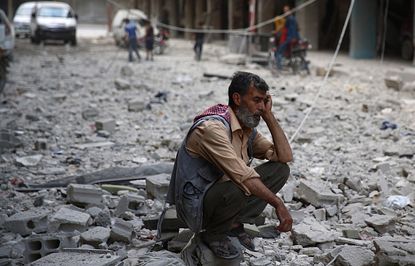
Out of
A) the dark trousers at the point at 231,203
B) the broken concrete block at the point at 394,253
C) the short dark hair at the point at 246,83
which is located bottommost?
the broken concrete block at the point at 394,253

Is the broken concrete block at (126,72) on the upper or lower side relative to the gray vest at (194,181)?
lower

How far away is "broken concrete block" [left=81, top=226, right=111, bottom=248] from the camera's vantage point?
15.0 feet

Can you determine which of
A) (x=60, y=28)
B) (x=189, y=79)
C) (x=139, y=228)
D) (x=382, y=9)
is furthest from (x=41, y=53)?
(x=139, y=228)

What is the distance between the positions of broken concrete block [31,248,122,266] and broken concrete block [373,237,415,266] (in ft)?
5.44

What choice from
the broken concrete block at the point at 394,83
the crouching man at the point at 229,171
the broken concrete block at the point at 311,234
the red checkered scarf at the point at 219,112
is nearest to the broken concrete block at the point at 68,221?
the crouching man at the point at 229,171

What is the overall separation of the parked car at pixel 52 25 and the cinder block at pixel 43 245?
73.3ft

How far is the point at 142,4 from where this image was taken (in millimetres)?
43406

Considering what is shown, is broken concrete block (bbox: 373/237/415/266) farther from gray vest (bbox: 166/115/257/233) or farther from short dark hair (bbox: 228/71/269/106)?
short dark hair (bbox: 228/71/269/106)

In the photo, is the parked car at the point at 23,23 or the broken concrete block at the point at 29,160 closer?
the broken concrete block at the point at 29,160

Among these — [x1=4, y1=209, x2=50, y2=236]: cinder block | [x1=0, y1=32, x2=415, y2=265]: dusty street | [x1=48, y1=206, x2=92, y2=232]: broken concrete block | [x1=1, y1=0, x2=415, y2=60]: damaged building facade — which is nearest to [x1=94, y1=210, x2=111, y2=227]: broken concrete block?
[x1=48, y1=206, x2=92, y2=232]: broken concrete block

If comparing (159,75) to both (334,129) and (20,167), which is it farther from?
(20,167)

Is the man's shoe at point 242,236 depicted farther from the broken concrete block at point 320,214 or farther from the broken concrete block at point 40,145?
the broken concrete block at point 40,145

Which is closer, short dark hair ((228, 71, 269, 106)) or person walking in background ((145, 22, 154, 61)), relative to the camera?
short dark hair ((228, 71, 269, 106))

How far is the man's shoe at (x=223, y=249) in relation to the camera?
4.05 metres
